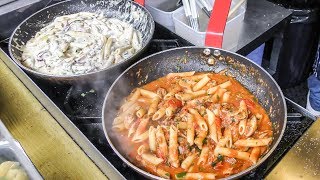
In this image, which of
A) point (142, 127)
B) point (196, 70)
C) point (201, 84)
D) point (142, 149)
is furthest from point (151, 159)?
point (196, 70)

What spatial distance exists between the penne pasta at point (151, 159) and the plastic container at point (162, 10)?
35.2 inches

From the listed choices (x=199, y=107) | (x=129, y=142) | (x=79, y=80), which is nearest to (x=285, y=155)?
(x=199, y=107)

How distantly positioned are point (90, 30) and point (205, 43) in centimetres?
70

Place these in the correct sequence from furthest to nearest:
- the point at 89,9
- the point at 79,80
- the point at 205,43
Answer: the point at 89,9 < the point at 205,43 < the point at 79,80

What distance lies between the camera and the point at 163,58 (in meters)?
1.66

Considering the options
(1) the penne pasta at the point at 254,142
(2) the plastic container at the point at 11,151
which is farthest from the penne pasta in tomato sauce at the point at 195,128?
(2) the plastic container at the point at 11,151

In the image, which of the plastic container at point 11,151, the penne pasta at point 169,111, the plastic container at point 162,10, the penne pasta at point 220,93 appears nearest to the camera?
the plastic container at point 11,151

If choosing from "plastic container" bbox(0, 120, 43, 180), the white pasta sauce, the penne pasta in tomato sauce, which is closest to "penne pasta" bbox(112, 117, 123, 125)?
the penne pasta in tomato sauce

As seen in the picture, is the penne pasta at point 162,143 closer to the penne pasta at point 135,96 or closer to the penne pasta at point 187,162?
the penne pasta at point 187,162

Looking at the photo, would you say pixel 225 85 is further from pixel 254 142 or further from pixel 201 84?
pixel 254 142

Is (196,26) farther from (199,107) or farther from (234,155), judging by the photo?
(234,155)

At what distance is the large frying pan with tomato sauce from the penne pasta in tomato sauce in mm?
35

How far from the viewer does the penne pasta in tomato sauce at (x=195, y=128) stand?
1244mm

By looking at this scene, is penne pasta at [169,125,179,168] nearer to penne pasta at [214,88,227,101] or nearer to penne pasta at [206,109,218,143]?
penne pasta at [206,109,218,143]
